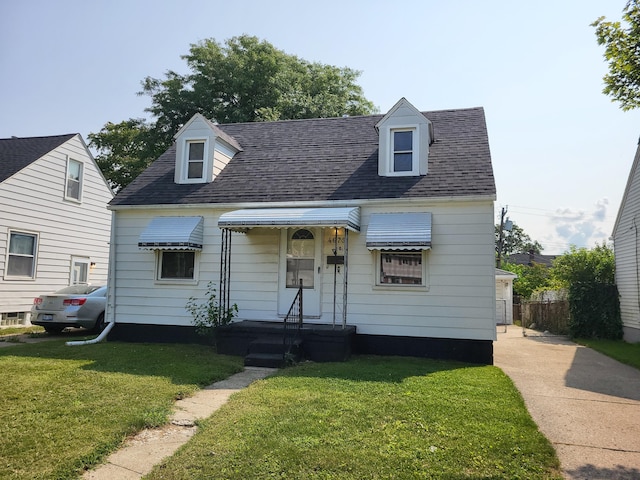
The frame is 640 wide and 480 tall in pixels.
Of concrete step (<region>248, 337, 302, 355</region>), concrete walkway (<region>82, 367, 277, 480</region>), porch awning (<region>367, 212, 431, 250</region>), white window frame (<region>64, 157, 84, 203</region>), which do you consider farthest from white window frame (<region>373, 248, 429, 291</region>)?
white window frame (<region>64, 157, 84, 203</region>)

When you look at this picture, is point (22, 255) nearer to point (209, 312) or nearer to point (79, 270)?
point (79, 270)

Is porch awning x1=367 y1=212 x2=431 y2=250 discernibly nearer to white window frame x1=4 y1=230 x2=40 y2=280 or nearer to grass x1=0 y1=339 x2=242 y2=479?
grass x1=0 y1=339 x2=242 y2=479

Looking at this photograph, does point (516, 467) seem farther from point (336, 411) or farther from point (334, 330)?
point (334, 330)

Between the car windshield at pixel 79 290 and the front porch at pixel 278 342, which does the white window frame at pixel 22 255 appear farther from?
the front porch at pixel 278 342

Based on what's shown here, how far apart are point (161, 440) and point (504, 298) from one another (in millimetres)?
21985

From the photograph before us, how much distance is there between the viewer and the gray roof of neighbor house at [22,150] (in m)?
14.7

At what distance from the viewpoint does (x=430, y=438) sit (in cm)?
457

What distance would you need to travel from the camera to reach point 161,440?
471 centimetres

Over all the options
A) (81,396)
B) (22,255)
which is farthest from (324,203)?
(22,255)

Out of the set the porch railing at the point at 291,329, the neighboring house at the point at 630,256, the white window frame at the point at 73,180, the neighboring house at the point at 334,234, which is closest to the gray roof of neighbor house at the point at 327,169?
the neighboring house at the point at 334,234

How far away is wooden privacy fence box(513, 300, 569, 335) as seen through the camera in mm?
17859

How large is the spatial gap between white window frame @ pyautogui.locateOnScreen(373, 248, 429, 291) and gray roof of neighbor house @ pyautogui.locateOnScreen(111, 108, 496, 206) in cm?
124

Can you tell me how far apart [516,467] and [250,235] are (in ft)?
26.1

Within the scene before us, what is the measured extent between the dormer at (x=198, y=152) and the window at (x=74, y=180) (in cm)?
686
